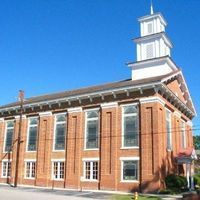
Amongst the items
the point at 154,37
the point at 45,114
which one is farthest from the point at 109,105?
the point at 154,37

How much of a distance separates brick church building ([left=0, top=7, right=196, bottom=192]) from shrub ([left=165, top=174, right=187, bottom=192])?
707mm

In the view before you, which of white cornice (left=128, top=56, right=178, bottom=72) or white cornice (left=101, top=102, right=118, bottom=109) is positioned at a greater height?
white cornice (left=128, top=56, right=178, bottom=72)

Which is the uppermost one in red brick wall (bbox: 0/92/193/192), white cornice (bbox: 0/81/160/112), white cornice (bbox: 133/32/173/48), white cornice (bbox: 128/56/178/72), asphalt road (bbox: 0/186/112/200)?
white cornice (bbox: 133/32/173/48)

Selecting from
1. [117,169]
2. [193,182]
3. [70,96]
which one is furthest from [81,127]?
[193,182]

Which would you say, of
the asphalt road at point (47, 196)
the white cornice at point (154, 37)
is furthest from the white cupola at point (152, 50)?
the asphalt road at point (47, 196)

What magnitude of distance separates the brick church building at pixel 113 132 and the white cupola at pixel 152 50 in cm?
10

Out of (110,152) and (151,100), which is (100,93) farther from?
(110,152)

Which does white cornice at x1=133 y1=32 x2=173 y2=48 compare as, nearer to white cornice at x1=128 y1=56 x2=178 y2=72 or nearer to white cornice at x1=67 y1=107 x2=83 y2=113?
white cornice at x1=128 y1=56 x2=178 y2=72

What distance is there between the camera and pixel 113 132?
103 feet

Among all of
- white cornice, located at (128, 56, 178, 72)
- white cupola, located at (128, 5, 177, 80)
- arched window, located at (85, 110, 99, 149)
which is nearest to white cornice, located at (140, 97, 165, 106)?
arched window, located at (85, 110, 99, 149)

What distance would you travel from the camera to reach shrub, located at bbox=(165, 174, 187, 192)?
92.6 ft

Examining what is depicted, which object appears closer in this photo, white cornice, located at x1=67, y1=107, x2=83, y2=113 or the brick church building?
the brick church building

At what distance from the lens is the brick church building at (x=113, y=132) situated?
29.6 m

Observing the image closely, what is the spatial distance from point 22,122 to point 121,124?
1331 centimetres
